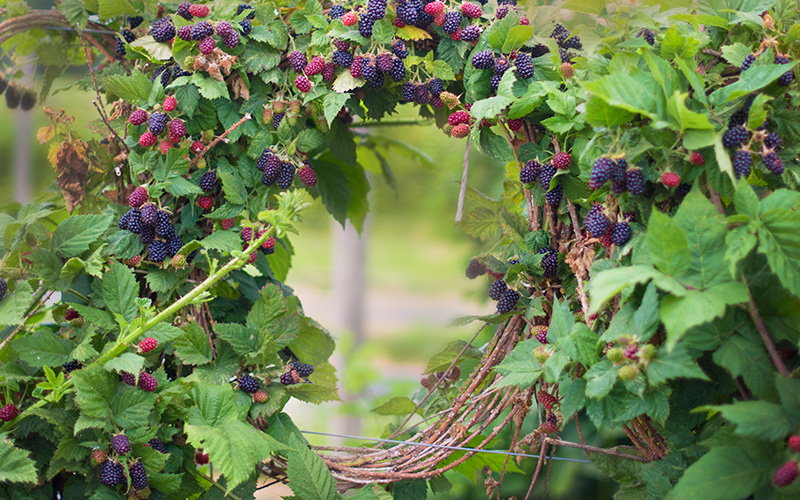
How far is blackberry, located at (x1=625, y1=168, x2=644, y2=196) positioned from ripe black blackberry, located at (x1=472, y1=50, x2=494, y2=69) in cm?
33

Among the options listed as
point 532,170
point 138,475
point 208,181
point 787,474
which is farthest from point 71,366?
point 787,474

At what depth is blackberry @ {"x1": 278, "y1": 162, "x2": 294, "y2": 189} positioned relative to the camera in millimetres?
1111

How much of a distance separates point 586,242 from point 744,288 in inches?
10.2

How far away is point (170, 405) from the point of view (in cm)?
103

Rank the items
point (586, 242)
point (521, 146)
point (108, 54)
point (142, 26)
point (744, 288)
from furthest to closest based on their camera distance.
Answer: point (108, 54), point (142, 26), point (521, 146), point (586, 242), point (744, 288)

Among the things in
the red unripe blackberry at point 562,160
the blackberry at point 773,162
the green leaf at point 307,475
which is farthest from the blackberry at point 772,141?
the green leaf at point 307,475

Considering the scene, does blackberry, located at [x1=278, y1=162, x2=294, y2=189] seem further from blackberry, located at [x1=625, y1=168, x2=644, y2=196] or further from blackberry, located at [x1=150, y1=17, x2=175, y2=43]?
blackberry, located at [x1=625, y1=168, x2=644, y2=196]

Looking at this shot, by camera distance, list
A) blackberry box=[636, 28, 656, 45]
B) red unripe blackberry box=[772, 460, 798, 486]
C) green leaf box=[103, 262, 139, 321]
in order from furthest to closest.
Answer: green leaf box=[103, 262, 139, 321] < blackberry box=[636, 28, 656, 45] < red unripe blackberry box=[772, 460, 798, 486]

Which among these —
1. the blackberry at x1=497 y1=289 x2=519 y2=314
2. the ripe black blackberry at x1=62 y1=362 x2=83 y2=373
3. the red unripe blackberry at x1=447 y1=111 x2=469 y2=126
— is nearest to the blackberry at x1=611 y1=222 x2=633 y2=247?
the blackberry at x1=497 y1=289 x2=519 y2=314

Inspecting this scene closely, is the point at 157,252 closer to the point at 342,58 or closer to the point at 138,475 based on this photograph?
the point at 138,475

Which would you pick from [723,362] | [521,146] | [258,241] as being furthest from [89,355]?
[723,362]

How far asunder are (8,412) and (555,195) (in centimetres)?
96

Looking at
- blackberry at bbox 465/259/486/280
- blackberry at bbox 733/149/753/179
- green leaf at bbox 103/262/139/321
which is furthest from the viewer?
blackberry at bbox 465/259/486/280

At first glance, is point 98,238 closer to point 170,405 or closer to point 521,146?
point 170,405
